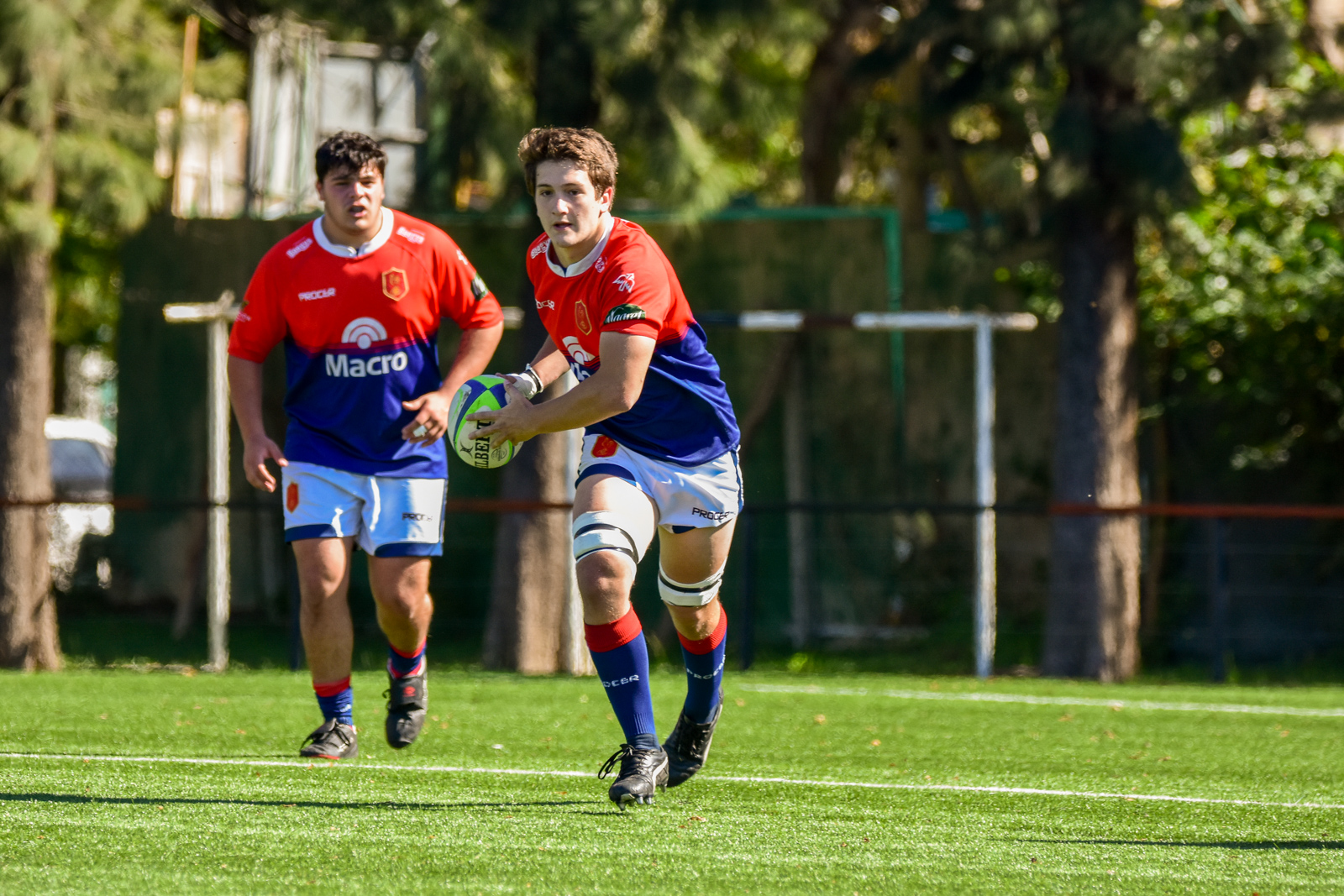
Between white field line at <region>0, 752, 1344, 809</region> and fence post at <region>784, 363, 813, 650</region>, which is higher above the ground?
fence post at <region>784, 363, 813, 650</region>

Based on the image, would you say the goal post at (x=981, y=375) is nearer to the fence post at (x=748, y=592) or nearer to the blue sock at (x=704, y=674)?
the fence post at (x=748, y=592)

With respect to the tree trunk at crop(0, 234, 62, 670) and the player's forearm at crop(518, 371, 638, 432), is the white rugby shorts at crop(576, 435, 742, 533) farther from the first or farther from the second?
the tree trunk at crop(0, 234, 62, 670)

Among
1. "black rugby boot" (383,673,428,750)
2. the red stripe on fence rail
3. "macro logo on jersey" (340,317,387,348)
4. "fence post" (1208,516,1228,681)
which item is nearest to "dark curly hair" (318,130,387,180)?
"macro logo on jersey" (340,317,387,348)

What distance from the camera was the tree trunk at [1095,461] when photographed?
11.0 meters

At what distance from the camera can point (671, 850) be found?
13.9 ft

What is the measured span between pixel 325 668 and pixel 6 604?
20.1 feet

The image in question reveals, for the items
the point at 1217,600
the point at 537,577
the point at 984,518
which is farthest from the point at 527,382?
the point at 1217,600

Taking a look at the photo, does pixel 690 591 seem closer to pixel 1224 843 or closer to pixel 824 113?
pixel 1224 843

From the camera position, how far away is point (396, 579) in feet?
20.0

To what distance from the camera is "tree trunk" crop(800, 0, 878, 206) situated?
580 inches

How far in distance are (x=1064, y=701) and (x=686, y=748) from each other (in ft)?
13.9

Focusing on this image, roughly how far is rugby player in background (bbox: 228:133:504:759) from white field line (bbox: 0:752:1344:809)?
0.25 metres

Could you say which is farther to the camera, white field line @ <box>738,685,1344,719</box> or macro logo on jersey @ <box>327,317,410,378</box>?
white field line @ <box>738,685,1344,719</box>

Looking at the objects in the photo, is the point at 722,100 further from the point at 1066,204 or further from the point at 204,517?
the point at 204,517
